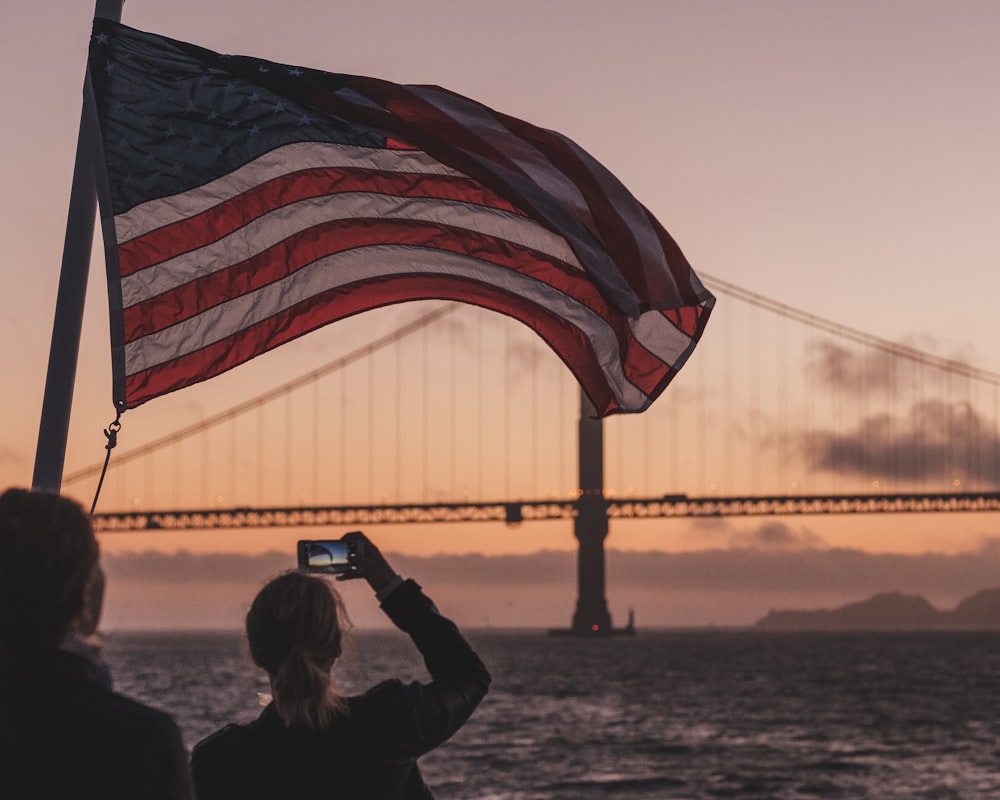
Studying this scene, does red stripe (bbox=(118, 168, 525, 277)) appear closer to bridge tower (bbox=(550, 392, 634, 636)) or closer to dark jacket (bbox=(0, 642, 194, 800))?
dark jacket (bbox=(0, 642, 194, 800))

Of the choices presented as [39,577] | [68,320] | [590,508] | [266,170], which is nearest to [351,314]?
[266,170]

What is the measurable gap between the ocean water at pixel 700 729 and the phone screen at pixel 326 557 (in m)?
0.15

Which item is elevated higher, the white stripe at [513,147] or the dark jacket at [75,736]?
the white stripe at [513,147]

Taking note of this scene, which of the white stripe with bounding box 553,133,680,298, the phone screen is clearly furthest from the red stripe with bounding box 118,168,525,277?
the phone screen

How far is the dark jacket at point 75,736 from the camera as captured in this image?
187 centimetres

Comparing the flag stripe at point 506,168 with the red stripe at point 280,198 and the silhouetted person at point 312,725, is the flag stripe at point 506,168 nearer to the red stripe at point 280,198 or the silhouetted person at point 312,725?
the red stripe at point 280,198

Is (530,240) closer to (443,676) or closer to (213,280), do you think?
(213,280)

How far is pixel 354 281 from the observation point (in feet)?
18.2

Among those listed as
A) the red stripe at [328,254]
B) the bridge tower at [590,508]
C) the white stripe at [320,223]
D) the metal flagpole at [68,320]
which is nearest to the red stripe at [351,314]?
the red stripe at [328,254]

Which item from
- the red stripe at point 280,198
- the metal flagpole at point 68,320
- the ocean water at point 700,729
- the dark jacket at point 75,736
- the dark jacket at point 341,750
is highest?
the red stripe at point 280,198

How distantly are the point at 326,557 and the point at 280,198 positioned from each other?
2.52 meters

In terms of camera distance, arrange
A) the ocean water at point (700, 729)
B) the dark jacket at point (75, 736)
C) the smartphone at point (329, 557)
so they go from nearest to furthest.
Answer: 1. the dark jacket at point (75, 736)
2. the smartphone at point (329, 557)
3. the ocean water at point (700, 729)

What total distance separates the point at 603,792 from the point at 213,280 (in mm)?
28641

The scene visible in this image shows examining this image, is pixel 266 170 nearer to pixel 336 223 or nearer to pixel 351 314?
pixel 336 223
